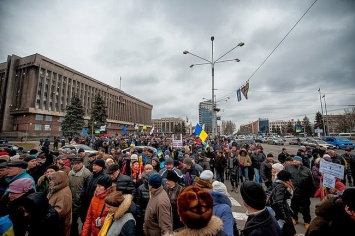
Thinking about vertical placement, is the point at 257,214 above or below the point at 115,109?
below

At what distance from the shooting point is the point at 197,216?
1.51 meters

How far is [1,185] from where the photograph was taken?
12.4ft

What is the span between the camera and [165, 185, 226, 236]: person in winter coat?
58.9 inches

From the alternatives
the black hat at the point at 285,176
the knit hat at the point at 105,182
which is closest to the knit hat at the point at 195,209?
the knit hat at the point at 105,182

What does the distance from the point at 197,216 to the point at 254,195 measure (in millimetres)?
987

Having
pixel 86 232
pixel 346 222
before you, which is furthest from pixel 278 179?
pixel 86 232

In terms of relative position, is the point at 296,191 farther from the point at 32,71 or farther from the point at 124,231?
the point at 32,71

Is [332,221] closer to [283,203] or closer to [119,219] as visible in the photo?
[283,203]

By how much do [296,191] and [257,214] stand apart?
13.9 ft

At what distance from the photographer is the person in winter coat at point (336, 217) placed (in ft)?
6.72

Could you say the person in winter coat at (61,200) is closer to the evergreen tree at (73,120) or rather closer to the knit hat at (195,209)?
the knit hat at (195,209)

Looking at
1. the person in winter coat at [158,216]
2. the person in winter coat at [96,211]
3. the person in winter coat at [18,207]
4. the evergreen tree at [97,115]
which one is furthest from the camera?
the evergreen tree at [97,115]

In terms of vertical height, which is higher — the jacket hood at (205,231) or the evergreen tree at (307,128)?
the evergreen tree at (307,128)

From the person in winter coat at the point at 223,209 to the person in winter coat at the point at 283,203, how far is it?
140cm
